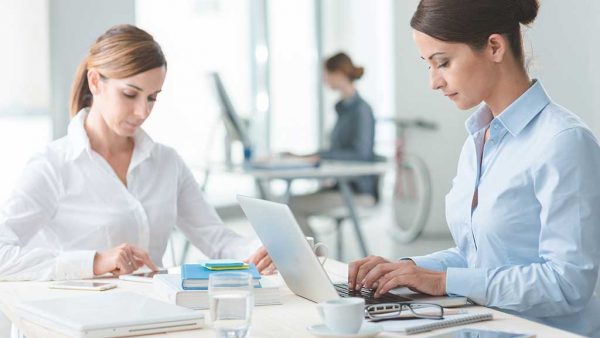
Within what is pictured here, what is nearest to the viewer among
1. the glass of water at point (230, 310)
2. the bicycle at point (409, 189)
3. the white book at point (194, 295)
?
the glass of water at point (230, 310)

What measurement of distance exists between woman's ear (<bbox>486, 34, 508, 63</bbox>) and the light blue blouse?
0.10 metres

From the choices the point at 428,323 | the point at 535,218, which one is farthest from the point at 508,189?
the point at 428,323

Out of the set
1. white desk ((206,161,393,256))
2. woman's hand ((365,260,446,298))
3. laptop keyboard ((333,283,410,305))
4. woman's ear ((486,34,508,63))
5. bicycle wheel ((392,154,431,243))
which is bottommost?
bicycle wheel ((392,154,431,243))

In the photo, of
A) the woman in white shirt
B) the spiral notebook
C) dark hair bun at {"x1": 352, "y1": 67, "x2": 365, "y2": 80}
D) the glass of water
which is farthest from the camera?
dark hair bun at {"x1": 352, "y1": 67, "x2": 365, "y2": 80}

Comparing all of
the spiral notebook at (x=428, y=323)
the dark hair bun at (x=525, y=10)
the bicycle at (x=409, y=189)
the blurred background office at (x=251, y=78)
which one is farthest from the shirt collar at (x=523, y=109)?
the bicycle at (x=409, y=189)

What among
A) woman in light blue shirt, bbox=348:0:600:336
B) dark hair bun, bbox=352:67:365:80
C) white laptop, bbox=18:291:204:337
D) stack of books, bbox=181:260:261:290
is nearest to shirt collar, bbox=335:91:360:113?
dark hair bun, bbox=352:67:365:80

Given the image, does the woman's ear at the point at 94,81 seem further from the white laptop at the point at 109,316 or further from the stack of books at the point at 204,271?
the white laptop at the point at 109,316

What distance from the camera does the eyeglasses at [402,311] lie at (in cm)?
169

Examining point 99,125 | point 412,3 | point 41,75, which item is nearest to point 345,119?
point 412,3

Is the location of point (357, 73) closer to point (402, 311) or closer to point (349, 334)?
point (402, 311)

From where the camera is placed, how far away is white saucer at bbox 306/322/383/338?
59.8 inches

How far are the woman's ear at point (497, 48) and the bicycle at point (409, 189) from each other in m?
4.96

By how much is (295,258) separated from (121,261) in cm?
60

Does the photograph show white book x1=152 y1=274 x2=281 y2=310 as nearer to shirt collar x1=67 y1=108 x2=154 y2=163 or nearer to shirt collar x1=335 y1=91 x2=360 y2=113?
shirt collar x1=67 y1=108 x2=154 y2=163
